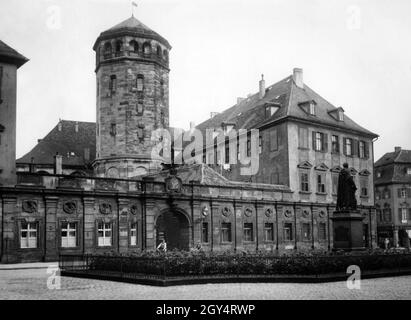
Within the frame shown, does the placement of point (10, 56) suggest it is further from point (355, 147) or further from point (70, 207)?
point (355, 147)

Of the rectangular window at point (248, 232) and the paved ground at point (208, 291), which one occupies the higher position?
the rectangular window at point (248, 232)

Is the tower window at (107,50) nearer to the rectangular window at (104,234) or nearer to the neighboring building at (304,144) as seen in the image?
the neighboring building at (304,144)

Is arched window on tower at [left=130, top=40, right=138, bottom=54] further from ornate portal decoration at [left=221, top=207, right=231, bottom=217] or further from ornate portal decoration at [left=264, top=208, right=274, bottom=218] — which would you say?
ornate portal decoration at [left=264, top=208, right=274, bottom=218]

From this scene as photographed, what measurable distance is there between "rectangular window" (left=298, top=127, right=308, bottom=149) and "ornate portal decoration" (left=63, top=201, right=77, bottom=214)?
2208cm

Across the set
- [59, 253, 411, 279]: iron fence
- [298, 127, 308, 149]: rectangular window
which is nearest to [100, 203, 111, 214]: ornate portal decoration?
[59, 253, 411, 279]: iron fence

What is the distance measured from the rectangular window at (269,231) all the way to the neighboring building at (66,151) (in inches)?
950

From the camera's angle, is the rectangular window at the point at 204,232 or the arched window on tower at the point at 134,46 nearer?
the rectangular window at the point at 204,232

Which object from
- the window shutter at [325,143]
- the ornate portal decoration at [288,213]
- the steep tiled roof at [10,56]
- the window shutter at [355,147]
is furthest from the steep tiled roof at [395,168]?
the steep tiled roof at [10,56]

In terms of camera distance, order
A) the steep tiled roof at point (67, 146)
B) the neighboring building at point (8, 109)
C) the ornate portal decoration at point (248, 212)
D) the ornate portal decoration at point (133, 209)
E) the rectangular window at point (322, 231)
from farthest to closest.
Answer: the steep tiled roof at point (67, 146), the rectangular window at point (322, 231), the ornate portal decoration at point (248, 212), the ornate portal decoration at point (133, 209), the neighboring building at point (8, 109)

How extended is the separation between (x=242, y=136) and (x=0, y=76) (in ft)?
82.7

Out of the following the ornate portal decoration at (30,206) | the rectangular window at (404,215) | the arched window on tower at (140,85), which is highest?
the arched window on tower at (140,85)

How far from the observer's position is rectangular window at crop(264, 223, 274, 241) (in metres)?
42.0

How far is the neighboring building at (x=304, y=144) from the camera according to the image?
46200mm

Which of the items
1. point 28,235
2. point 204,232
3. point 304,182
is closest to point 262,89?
point 304,182
